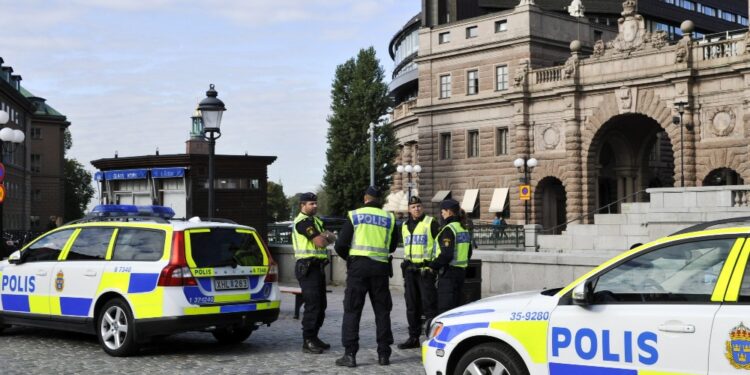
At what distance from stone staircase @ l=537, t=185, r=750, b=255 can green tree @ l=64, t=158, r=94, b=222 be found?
9438 centimetres

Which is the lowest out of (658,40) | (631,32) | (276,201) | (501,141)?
(276,201)

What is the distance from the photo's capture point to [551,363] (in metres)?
6.18

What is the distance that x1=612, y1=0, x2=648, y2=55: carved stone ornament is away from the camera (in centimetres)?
3900

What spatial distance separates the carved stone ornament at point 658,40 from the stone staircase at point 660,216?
45.0 ft

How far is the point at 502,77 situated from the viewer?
4566cm

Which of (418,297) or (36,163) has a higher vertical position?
(36,163)

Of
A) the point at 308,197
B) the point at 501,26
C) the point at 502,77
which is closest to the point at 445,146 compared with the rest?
the point at 502,77

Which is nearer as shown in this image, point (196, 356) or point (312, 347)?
point (196, 356)

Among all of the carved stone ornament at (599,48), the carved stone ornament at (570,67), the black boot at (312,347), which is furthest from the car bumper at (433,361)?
the carved stone ornament at (570,67)

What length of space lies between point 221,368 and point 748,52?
106 ft

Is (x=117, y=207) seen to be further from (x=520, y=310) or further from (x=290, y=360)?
(x=520, y=310)

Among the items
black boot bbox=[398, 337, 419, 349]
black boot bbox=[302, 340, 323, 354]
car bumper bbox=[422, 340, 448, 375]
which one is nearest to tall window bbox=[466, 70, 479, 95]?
black boot bbox=[398, 337, 419, 349]

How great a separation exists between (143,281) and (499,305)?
489cm

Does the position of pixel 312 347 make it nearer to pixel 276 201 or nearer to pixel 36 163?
pixel 36 163
